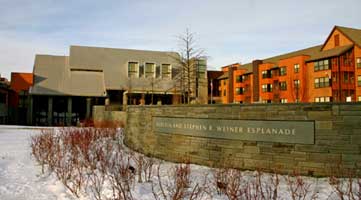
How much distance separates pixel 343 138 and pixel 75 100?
40.9 meters

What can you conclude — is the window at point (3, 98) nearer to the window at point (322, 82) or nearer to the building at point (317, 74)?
the building at point (317, 74)

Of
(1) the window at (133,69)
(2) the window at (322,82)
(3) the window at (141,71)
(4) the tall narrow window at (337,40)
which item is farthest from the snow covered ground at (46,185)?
(4) the tall narrow window at (337,40)

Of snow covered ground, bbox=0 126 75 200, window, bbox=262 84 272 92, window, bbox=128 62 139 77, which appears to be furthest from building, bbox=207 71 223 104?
snow covered ground, bbox=0 126 75 200

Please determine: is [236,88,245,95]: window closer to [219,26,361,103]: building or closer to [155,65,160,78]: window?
[219,26,361,103]: building

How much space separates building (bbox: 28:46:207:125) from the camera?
142ft

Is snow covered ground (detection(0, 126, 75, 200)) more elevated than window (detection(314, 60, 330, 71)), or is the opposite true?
window (detection(314, 60, 330, 71))

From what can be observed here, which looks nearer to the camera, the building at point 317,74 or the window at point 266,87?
the building at point 317,74

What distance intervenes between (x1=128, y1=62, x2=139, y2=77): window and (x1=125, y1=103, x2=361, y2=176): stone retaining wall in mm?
36168

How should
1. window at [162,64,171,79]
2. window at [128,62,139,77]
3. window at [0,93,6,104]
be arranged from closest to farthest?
window at [0,93,6,104] → window at [128,62,139,77] → window at [162,64,171,79]

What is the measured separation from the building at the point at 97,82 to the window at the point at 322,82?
49.9 feet

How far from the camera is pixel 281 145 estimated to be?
8.86 meters

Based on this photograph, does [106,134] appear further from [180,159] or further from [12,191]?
[12,191]

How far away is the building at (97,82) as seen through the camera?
43.2m

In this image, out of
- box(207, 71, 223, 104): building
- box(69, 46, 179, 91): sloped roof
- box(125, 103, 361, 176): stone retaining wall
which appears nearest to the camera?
box(125, 103, 361, 176): stone retaining wall
